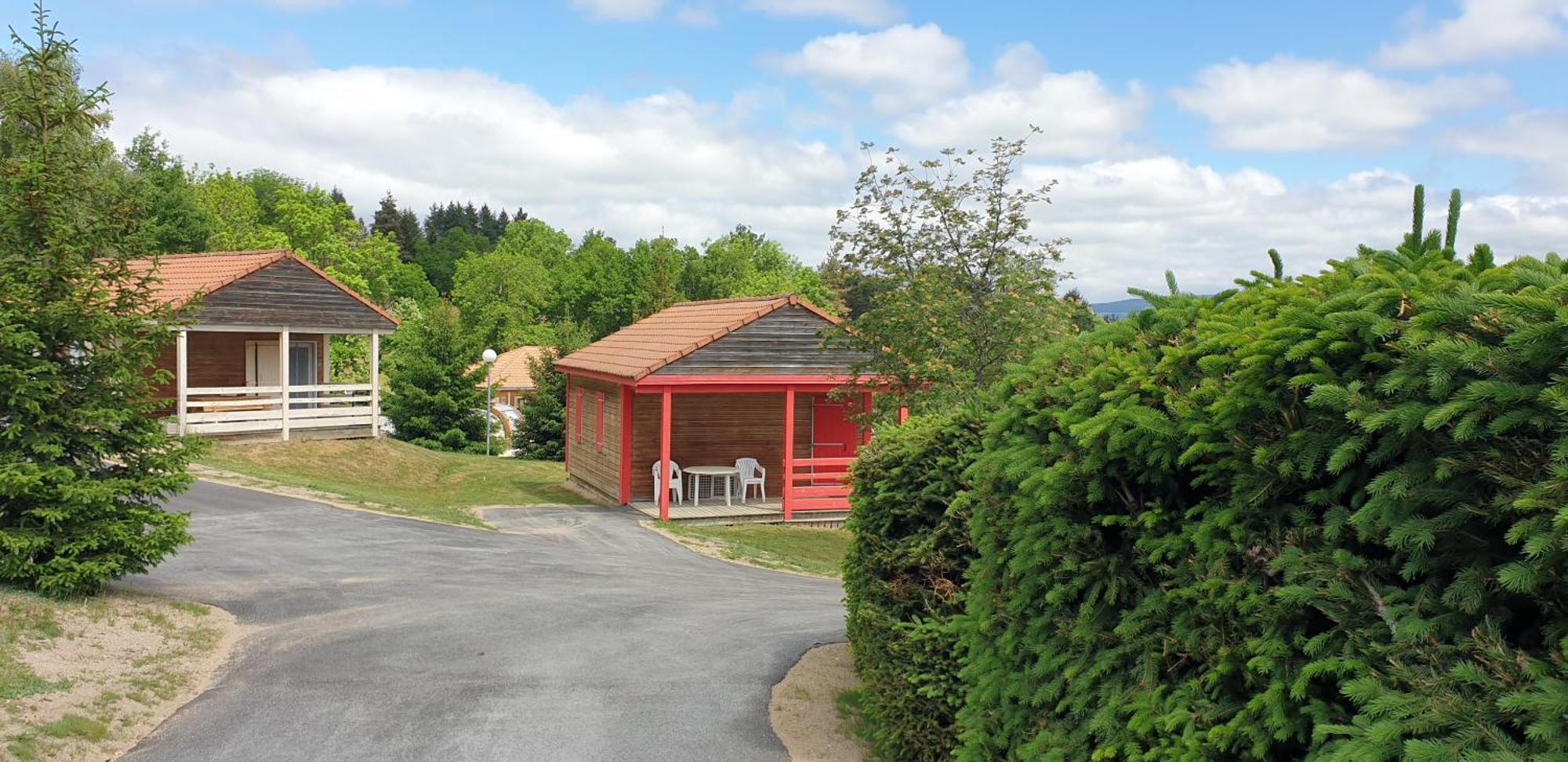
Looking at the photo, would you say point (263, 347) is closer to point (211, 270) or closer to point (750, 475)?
point (211, 270)

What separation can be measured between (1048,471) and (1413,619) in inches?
60.1

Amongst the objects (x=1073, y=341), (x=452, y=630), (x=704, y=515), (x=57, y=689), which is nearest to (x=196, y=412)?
(x=704, y=515)

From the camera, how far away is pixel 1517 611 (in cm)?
304

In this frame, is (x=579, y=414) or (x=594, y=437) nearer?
(x=594, y=437)

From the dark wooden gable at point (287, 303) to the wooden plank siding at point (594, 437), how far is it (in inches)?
253

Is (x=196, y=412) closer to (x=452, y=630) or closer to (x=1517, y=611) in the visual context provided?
(x=452, y=630)

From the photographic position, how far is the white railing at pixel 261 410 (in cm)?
2731

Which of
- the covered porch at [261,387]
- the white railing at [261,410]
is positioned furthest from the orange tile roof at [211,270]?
the white railing at [261,410]

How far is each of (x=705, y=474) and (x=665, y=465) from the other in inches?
64.3

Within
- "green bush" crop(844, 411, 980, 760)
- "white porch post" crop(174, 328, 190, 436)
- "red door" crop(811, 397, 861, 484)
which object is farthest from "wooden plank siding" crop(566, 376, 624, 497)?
"green bush" crop(844, 411, 980, 760)

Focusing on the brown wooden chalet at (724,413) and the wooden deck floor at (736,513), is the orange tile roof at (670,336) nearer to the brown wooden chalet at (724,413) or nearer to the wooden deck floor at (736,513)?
the brown wooden chalet at (724,413)

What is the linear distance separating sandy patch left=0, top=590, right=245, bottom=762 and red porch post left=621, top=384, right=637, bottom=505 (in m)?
12.1

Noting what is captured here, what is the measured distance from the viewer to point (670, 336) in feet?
78.7

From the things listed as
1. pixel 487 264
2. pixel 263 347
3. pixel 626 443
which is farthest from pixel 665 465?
pixel 487 264
